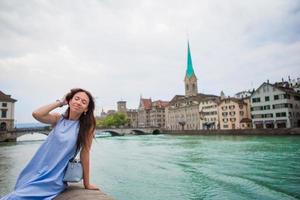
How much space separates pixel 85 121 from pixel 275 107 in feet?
208

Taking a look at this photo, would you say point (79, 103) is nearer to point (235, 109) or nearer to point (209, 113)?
point (235, 109)

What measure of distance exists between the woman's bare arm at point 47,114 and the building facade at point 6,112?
66.1 meters

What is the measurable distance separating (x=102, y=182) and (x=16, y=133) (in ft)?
187

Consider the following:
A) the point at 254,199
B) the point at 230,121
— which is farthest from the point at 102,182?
the point at 230,121

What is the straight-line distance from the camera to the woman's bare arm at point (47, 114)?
3.12m

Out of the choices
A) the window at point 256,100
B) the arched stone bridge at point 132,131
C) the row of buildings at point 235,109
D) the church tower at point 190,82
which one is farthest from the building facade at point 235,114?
the church tower at point 190,82

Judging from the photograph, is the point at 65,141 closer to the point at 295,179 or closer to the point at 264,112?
the point at 295,179

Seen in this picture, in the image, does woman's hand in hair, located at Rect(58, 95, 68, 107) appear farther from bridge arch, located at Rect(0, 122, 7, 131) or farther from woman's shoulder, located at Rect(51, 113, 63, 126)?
bridge arch, located at Rect(0, 122, 7, 131)

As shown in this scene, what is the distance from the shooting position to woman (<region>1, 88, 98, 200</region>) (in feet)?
8.80

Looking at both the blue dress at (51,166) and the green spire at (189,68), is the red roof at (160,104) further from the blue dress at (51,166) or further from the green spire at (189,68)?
the blue dress at (51,166)

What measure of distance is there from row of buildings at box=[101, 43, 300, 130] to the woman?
201 ft

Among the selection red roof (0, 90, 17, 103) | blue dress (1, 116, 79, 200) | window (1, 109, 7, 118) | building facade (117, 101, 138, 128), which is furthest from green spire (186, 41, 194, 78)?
blue dress (1, 116, 79, 200)

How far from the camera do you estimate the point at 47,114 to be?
3146 millimetres

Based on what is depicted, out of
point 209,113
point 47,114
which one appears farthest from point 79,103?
point 209,113
